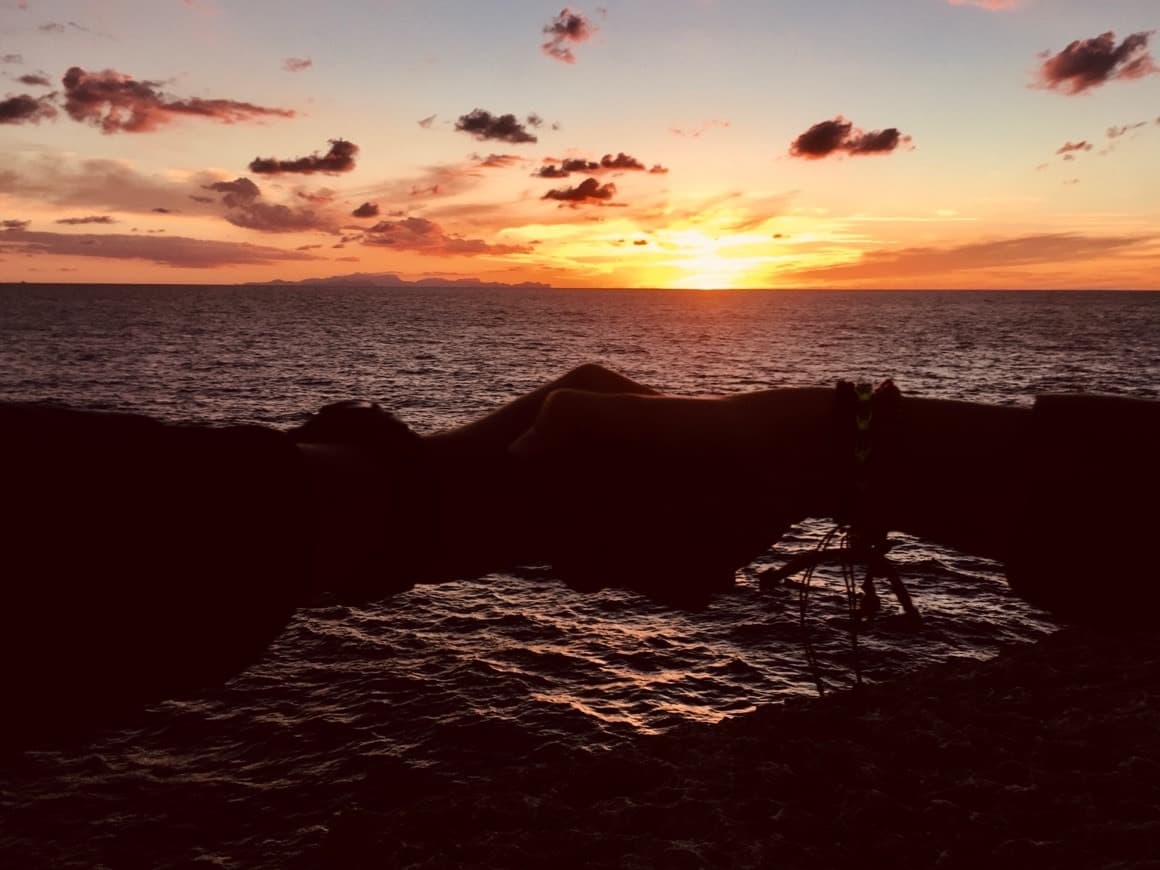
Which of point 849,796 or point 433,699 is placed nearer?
point 849,796

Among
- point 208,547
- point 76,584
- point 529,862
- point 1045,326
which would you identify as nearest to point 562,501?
point 208,547

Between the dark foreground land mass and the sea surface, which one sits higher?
the dark foreground land mass

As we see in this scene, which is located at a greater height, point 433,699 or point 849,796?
point 849,796

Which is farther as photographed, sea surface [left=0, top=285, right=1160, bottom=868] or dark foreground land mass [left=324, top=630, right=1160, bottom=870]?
sea surface [left=0, top=285, right=1160, bottom=868]

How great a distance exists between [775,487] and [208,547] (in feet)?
3.27

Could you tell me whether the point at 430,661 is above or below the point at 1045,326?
below

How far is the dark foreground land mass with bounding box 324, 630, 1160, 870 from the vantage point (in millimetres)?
7672

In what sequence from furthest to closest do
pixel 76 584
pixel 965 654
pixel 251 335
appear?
pixel 251 335 < pixel 965 654 < pixel 76 584

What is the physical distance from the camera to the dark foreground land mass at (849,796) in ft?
25.2

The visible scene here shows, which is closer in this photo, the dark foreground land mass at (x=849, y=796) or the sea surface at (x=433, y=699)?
the dark foreground land mass at (x=849, y=796)

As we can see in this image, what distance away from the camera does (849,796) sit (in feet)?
28.0

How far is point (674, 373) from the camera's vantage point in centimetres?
7238

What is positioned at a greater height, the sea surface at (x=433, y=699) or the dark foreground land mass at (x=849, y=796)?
the dark foreground land mass at (x=849, y=796)

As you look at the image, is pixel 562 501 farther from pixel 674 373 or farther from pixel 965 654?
pixel 674 373
